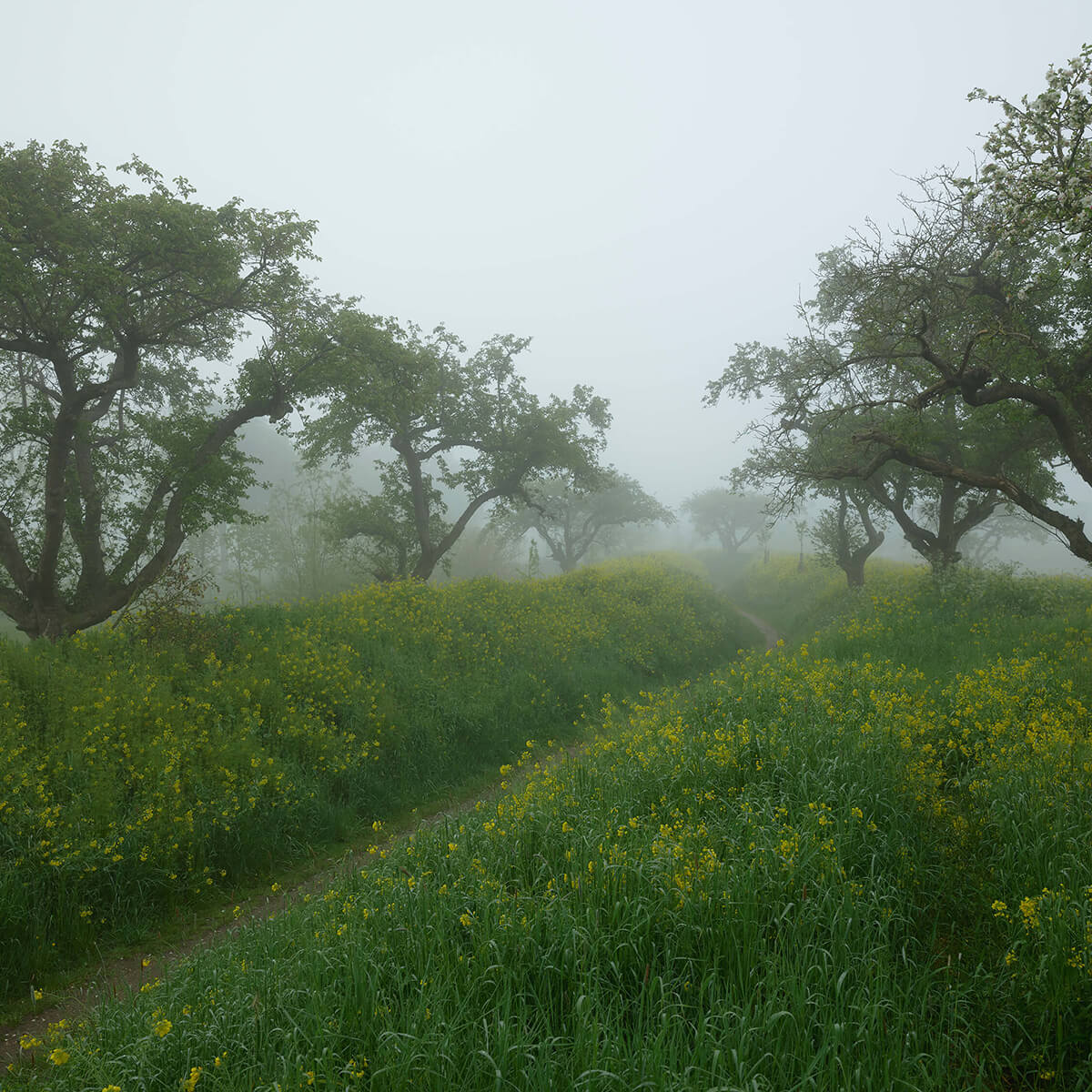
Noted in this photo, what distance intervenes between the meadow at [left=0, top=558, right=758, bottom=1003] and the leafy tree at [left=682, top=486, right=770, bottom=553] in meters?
58.0

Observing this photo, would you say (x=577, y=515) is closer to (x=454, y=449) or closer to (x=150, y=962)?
(x=454, y=449)

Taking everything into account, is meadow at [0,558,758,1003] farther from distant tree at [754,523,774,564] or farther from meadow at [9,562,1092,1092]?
distant tree at [754,523,774,564]

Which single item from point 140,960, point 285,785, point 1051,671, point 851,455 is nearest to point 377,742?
point 285,785

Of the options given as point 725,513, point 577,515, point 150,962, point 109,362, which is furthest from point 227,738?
point 725,513

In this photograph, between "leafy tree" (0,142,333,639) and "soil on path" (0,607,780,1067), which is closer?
"soil on path" (0,607,780,1067)

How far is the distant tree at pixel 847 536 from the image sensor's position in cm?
2331

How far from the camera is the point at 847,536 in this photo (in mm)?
24516

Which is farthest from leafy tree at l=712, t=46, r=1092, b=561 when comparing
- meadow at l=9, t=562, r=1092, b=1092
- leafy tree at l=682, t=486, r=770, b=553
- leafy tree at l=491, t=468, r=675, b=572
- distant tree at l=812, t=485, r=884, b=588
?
leafy tree at l=682, t=486, r=770, b=553

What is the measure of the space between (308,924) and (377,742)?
481 centimetres

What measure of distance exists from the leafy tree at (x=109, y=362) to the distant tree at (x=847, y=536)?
63.8ft

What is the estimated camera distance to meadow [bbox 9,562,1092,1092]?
3162 millimetres

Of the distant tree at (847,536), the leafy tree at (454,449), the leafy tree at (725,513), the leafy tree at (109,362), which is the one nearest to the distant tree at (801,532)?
the distant tree at (847,536)

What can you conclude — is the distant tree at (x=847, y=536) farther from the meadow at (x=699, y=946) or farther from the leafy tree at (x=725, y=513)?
the leafy tree at (x=725, y=513)

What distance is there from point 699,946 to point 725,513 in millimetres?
69538
